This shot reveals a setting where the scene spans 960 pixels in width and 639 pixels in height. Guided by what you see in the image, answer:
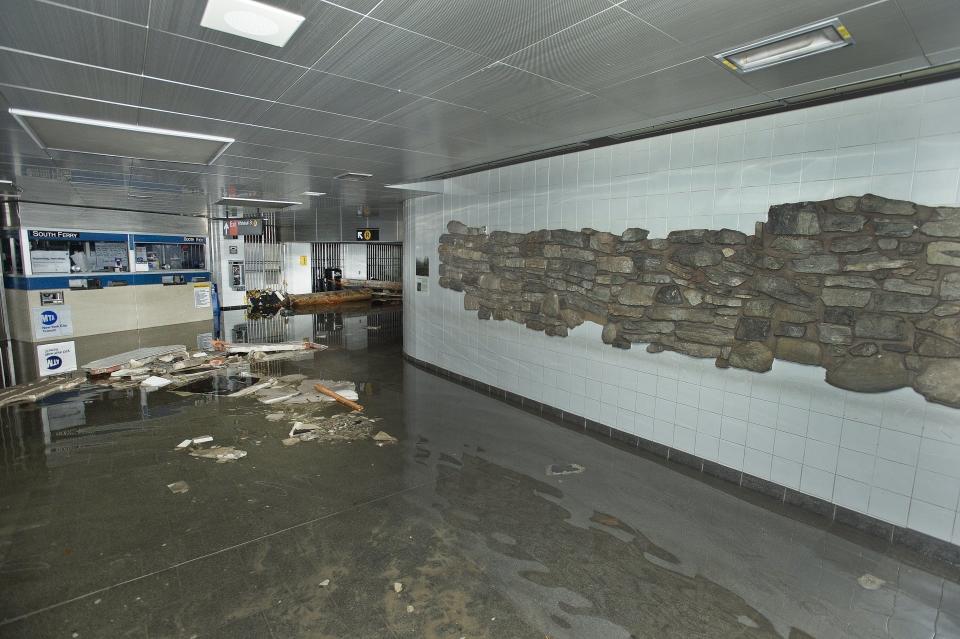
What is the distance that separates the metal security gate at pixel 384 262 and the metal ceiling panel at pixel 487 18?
680 inches

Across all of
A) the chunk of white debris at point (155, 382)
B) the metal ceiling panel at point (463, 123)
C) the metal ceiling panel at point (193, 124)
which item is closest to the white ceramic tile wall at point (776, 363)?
the metal ceiling panel at point (463, 123)

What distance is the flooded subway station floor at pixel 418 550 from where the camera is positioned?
7.87 ft

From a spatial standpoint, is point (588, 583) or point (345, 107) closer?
point (588, 583)

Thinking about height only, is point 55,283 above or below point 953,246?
below

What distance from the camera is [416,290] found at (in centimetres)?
801

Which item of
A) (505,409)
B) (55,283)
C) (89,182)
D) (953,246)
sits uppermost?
(89,182)

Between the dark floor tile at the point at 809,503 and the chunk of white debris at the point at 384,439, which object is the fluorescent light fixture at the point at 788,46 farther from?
the chunk of white debris at the point at 384,439

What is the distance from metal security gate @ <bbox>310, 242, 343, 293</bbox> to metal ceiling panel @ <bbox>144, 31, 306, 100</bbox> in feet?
51.4

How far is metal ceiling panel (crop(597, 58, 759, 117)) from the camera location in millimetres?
2809

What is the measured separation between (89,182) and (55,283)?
419 cm

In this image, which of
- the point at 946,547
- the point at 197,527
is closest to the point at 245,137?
the point at 197,527

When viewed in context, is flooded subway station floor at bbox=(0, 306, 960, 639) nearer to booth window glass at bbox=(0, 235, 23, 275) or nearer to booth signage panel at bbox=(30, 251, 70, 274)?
booth signage panel at bbox=(30, 251, 70, 274)

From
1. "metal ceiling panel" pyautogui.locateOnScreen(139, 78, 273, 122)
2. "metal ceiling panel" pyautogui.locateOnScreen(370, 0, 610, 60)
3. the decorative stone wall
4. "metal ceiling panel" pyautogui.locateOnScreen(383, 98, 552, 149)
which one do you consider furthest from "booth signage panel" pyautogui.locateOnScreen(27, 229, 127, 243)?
"metal ceiling panel" pyautogui.locateOnScreen(370, 0, 610, 60)

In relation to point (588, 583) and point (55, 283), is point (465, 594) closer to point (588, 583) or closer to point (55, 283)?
point (588, 583)
